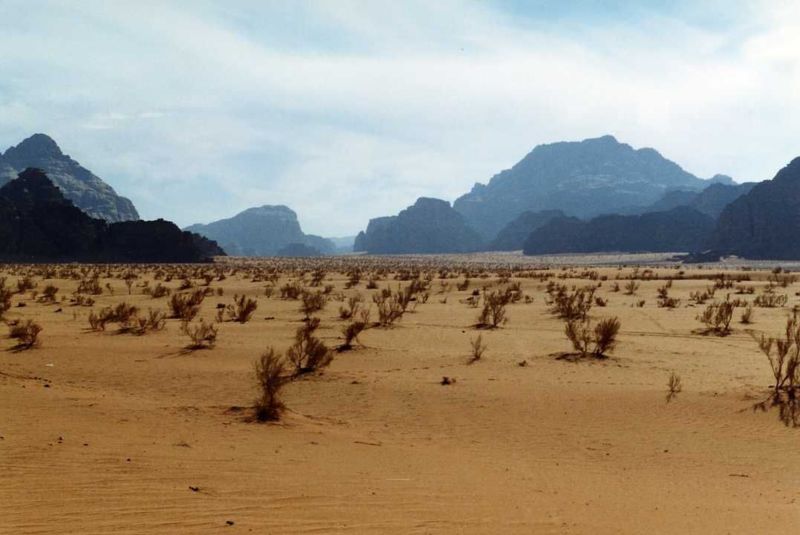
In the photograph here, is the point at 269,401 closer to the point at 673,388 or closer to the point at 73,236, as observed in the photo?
the point at 673,388

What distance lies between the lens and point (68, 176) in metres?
170

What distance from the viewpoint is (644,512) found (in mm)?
5230

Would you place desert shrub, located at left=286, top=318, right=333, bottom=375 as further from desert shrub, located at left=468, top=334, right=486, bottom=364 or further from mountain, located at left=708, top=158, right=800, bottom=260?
mountain, located at left=708, top=158, right=800, bottom=260

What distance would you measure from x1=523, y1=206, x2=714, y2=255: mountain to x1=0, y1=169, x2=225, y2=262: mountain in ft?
344

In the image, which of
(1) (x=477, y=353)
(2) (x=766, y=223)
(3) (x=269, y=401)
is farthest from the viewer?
(2) (x=766, y=223)

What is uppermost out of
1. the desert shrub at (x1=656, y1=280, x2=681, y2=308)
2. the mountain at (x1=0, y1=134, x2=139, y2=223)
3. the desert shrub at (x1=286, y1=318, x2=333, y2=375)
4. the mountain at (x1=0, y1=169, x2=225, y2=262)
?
the mountain at (x1=0, y1=134, x2=139, y2=223)

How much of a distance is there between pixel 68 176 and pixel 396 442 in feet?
622

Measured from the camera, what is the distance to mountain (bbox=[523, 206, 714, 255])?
487 feet

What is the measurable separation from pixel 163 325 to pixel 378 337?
594cm

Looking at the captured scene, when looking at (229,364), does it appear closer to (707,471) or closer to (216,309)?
(707,471)

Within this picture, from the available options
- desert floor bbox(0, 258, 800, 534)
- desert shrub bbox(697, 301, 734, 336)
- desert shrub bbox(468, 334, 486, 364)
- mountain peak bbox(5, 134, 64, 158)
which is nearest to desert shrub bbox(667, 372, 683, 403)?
desert floor bbox(0, 258, 800, 534)

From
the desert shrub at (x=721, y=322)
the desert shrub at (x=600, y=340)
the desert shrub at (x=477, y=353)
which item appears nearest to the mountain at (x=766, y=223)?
the desert shrub at (x=721, y=322)

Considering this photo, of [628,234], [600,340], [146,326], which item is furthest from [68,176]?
[600,340]

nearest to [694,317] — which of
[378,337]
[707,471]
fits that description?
[378,337]
